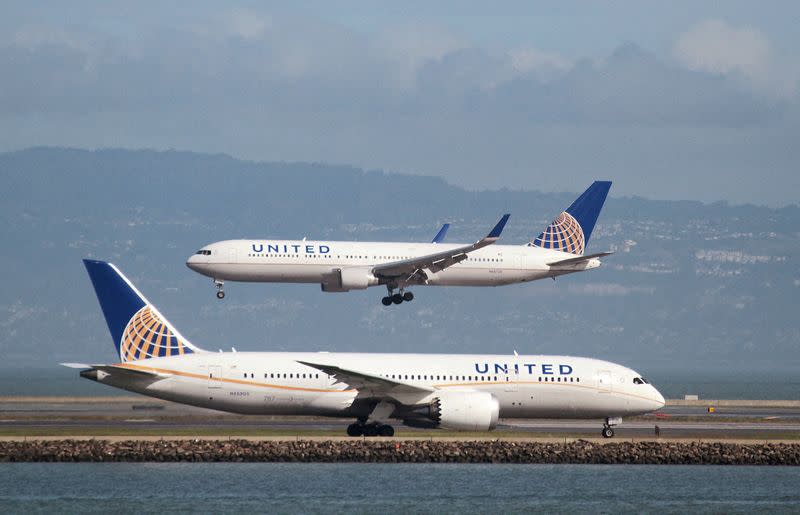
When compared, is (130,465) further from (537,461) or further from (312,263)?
(312,263)

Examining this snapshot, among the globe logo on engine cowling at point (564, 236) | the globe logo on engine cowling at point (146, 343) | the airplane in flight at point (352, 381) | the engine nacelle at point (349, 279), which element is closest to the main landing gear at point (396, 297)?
the engine nacelle at point (349, 279)

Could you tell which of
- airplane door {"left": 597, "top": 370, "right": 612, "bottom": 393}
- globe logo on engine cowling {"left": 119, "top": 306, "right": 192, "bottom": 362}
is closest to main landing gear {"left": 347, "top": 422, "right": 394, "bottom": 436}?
globe logo on engine cowling {"left": 119, "top": 306, "right": 192, "bottom": 362}

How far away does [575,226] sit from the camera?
320ft

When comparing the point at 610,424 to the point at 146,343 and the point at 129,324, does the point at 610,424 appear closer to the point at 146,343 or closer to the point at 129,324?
the point at 146,343

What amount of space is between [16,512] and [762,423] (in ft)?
146

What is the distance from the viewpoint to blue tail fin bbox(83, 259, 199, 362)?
6000cm

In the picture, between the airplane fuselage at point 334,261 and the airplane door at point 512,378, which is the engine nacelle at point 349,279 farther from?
the airplane door at point 512,378

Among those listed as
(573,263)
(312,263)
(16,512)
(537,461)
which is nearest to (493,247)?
(573,263)

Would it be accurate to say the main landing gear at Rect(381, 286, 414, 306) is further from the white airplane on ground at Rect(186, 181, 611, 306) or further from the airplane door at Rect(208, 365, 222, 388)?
the airplane door at Rect(208, 365, 222, 388)

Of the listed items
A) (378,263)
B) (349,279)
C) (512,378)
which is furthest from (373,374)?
(378,263)

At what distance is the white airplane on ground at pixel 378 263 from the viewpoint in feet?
259

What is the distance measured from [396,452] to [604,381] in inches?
403

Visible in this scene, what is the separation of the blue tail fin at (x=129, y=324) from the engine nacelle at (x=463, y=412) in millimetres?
10704

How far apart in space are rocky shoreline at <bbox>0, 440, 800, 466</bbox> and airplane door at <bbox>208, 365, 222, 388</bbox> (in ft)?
8.25
